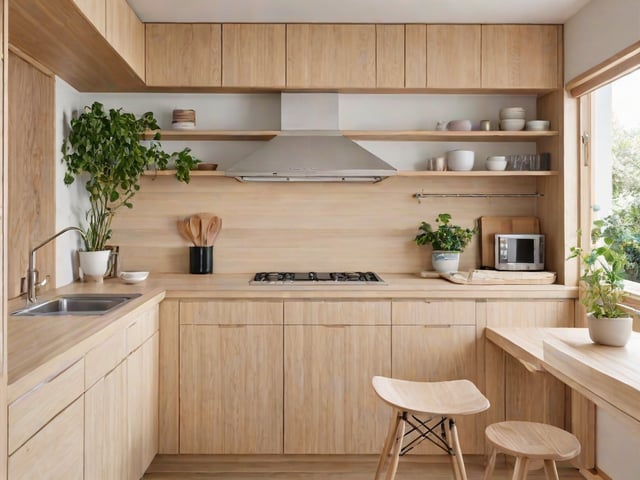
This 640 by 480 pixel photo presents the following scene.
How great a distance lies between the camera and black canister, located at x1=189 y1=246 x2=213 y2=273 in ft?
11.7

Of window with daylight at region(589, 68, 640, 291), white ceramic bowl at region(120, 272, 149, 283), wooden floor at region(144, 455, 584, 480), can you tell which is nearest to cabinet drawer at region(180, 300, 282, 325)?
white ceramic bowl at region(120, 272, 149, 283)

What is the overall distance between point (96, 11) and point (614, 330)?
2.38m

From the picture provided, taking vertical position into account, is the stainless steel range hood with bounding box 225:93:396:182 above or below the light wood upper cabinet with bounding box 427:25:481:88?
below

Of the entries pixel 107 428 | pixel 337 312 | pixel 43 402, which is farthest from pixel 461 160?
pixel 43 402

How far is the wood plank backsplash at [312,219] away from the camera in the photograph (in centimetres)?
369

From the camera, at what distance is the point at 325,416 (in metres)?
3.09

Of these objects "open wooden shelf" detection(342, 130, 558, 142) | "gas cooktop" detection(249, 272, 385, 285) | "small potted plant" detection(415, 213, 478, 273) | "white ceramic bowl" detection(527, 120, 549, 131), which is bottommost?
"gas cooktop" detection(249, 272, 385, 285)

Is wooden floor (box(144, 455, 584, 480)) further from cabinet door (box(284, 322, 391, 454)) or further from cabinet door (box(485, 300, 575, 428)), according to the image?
cabinet door (box(485, 300, 575, 428))

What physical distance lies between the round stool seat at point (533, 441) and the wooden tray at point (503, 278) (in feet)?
3.77

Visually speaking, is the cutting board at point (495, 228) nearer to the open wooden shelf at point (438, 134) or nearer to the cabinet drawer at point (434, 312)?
the open wooden shelf at point (438, 134)

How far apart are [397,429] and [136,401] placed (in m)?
1.23

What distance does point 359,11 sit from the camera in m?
3.15

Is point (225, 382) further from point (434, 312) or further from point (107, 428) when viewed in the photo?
point (434, 312)

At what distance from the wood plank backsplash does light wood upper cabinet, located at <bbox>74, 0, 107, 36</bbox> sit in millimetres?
1298
